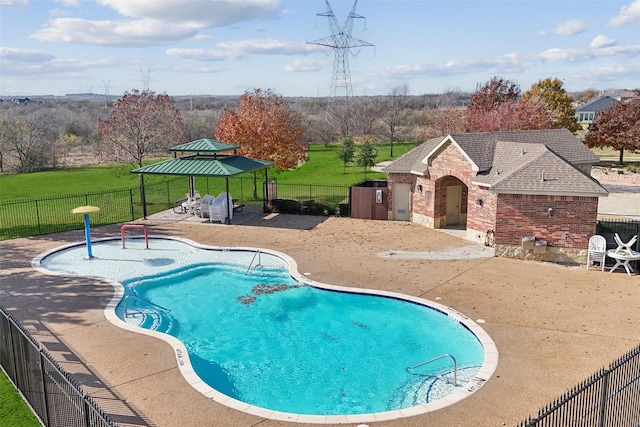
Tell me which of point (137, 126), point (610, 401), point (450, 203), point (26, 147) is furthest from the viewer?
point (26, 147)

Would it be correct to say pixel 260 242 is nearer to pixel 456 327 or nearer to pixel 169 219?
pixel 169 219

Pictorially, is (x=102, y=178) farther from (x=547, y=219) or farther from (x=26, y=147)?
(x=547, y=219)

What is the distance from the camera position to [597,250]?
19.8 meters

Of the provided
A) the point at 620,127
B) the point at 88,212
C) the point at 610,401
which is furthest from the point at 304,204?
the point at 620,127

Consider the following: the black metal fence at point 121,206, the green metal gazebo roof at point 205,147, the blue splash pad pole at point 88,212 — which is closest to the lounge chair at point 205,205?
the green metal gazebo roof at point 205,147

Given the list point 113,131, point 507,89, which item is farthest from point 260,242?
point 507,89

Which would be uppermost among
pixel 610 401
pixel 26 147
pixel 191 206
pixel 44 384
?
pixel 26 147

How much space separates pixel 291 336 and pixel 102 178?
38.6m

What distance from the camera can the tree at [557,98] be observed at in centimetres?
6019

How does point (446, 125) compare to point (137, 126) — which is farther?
point (446, 125)

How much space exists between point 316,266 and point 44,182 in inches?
1382

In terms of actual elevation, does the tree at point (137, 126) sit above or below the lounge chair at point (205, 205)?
above

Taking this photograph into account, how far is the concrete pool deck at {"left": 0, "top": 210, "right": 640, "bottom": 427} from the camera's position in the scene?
1081 centimetres

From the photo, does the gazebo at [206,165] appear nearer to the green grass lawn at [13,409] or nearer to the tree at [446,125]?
the green grass lawn at [13,409]
